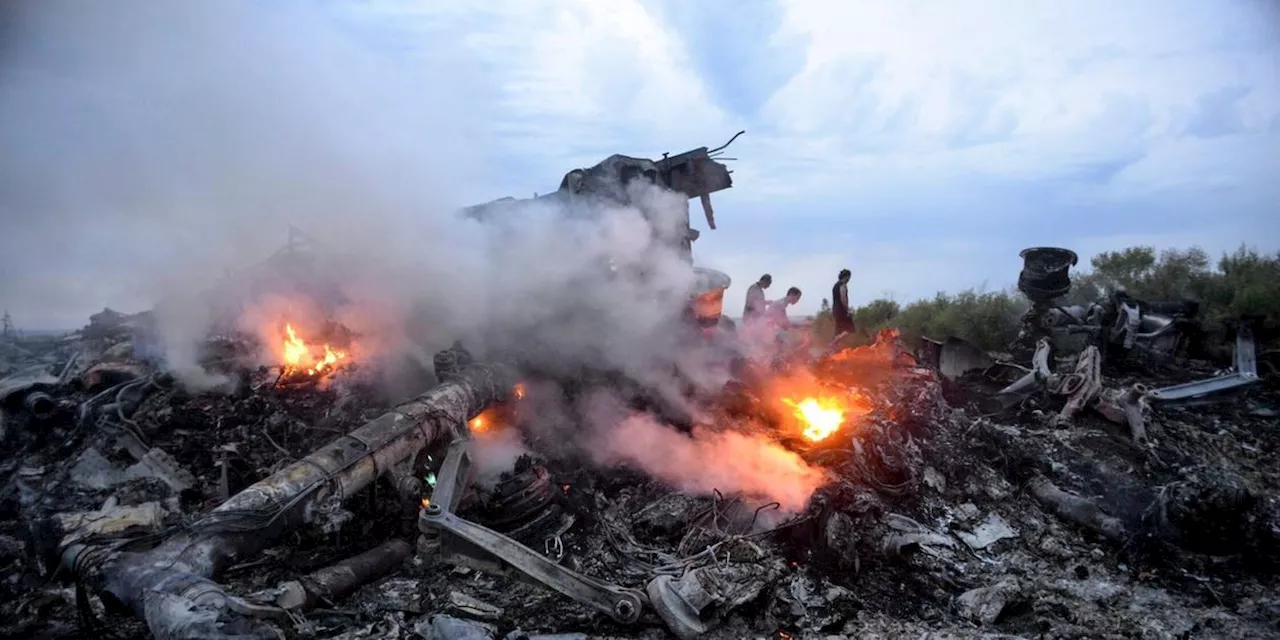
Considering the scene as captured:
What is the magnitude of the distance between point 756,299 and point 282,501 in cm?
1077

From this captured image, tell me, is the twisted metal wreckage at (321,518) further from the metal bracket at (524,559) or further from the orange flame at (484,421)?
the orange flame at (484,421)

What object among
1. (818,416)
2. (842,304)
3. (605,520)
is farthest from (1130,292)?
(605,520)

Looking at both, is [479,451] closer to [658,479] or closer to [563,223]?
[658,479]

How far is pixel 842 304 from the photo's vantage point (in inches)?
511

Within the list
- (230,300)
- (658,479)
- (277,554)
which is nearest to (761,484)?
(658,479)

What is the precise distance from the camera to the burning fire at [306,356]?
10000mm

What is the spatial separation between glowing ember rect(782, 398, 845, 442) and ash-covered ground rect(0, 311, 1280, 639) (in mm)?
267

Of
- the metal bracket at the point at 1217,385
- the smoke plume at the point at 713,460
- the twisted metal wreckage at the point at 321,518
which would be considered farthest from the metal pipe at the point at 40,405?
the metal bracket at the point at 1217,385

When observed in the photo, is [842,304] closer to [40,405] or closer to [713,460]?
[713,460]

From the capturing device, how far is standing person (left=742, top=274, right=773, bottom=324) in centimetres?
1401

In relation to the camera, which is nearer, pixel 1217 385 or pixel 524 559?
pixel 524 559

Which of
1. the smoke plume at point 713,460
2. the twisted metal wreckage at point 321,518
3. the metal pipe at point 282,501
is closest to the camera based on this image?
the twisted metal wreckage at point 321,518

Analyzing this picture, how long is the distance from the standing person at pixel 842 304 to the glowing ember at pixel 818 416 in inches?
200

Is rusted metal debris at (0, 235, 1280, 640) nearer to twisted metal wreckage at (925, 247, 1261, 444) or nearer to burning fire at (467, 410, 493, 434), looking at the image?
burning fire at (467, 410, 493, 434)
